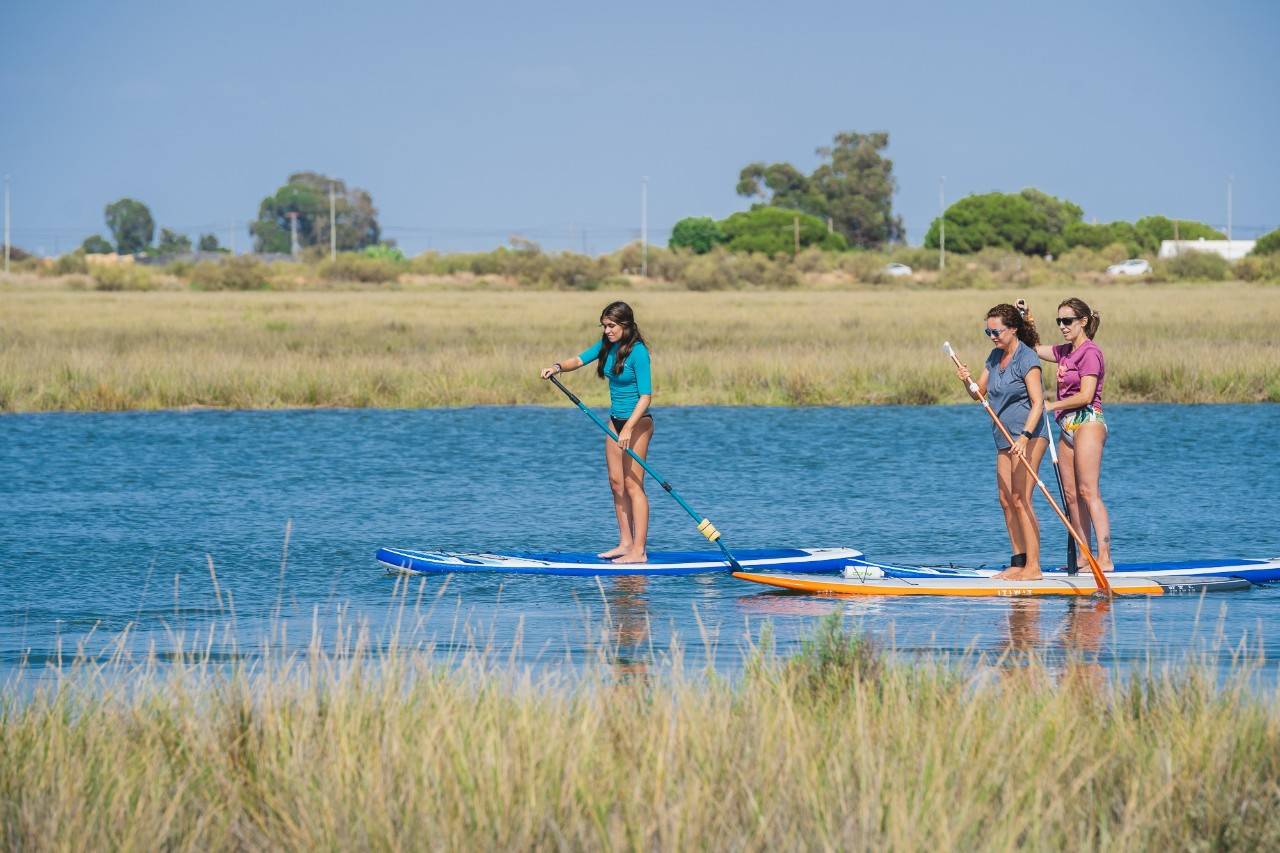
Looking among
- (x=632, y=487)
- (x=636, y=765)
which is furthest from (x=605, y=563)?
(x=636, y=765)

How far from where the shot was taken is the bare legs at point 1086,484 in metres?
11.3

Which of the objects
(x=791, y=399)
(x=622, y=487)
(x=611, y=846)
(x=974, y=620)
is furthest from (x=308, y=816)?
(x=791, y=399)

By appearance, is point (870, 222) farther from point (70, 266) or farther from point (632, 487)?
point (632, 487)

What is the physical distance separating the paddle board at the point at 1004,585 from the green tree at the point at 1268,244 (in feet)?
342

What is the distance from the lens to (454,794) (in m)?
5.85

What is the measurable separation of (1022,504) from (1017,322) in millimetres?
1105

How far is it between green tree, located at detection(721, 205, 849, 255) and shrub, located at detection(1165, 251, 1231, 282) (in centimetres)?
3775

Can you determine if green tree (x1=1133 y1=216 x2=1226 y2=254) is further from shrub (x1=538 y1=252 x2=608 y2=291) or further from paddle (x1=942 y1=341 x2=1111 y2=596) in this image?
paddle (x1=942 y1=341 x2=1111 y2=596)

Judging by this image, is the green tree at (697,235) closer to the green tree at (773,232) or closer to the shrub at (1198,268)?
the green tree at (773,232)

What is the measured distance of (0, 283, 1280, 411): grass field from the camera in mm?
27125

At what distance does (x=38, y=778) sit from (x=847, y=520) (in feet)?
32.7

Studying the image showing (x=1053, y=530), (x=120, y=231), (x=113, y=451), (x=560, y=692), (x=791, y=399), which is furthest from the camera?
(x=120, y=231)

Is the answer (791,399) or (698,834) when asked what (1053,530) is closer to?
(698,834)

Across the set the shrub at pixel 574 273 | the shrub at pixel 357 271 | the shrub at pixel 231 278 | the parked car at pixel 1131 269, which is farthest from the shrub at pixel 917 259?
the shrub at pixel 231 278
